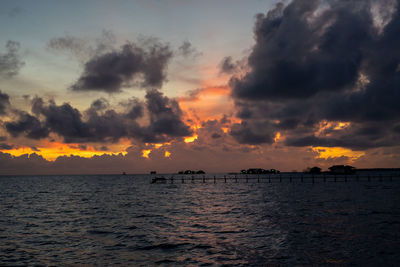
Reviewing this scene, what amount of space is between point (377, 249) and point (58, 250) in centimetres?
2270

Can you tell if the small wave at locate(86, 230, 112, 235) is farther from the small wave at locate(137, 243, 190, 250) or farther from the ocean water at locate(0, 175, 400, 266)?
the small wave at locate(137, 243, 190, 250)

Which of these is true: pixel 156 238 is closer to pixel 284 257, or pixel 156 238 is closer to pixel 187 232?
pixel 187 232

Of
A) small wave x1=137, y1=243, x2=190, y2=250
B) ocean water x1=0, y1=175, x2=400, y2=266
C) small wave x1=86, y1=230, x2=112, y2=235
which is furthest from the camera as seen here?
small wave x1=86, y1=230, x2=112, y2=235

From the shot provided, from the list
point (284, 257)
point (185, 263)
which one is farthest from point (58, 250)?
point (284, 257)

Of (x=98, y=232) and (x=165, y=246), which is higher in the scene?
(x=165, y=246)

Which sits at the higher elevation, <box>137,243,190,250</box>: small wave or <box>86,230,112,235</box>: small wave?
<box>137,243,190,250</box>: small wave

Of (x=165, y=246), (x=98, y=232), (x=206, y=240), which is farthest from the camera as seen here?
(x=98, y=232)

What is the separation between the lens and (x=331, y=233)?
27797 mm

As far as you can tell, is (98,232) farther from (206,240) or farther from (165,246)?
(206,240)

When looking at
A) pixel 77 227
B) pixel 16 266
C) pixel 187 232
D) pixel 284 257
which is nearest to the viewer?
pixel 16 266

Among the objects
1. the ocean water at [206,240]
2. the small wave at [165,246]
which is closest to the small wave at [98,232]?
the ocean water at [206,240]

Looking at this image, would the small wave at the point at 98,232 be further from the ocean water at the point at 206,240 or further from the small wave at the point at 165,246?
the small wave at the point at 165,246

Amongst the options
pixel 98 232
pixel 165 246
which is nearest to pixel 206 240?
pixel 165 246

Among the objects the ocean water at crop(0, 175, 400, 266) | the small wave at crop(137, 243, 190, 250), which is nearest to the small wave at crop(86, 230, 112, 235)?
the ocean water at crop(0, 175, 400, 266)
